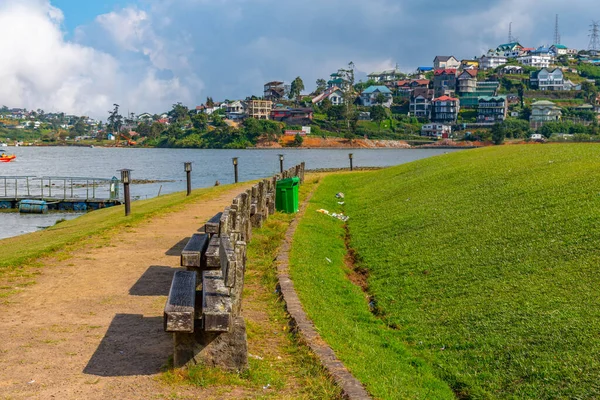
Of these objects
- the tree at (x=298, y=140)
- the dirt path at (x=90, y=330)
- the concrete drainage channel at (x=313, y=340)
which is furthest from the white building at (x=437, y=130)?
the dirt path at (x=90, y=330)

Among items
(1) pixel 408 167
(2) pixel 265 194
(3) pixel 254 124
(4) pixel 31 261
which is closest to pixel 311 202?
(2) pixel 265 194

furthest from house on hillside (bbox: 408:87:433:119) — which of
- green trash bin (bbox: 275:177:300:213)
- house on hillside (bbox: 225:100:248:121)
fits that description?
green trash bin (bbox: 275:177:300:213)

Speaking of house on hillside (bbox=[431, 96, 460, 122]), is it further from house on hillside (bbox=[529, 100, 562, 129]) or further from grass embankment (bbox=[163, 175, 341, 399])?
grass embankment (bbox=[163, 175, 341, 399])

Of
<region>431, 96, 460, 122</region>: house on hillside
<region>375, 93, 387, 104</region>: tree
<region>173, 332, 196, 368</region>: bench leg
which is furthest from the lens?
<region>375, 93, 387, 104</region>: tree

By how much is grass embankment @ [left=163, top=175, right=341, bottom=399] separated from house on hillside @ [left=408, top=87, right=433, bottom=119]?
169968 mm

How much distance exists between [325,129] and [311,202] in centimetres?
14239

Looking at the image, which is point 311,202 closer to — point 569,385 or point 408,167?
point 408,167

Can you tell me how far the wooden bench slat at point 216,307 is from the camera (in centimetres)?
640

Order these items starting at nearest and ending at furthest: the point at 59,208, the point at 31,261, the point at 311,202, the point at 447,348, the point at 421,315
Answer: the point at 447,348
the point at 421,315
the point at 31,261
the point at 311,202
the point at 59,208

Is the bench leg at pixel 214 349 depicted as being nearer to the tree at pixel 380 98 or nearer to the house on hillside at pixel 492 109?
the house on hillside at pixel 492 109

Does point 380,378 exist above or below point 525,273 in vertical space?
below

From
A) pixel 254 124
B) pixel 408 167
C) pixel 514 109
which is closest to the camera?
pixel 408 167

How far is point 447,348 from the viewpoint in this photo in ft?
27.8

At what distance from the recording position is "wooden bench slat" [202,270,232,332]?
6398mm
